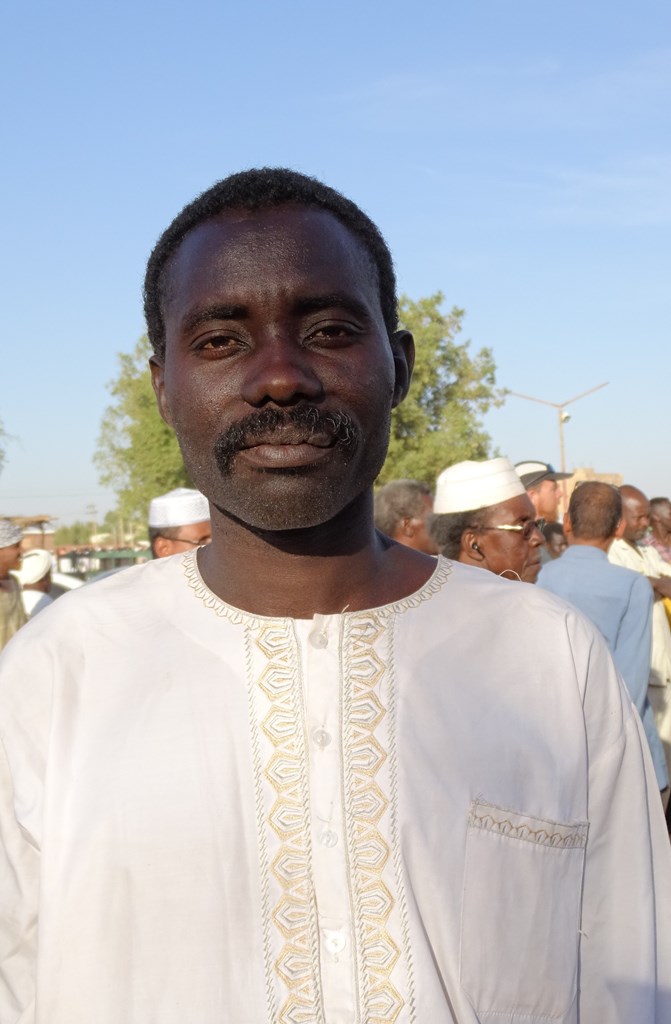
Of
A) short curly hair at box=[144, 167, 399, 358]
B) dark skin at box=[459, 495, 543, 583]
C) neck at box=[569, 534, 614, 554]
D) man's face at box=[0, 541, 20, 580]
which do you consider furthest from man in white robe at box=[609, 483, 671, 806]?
short curly hair at box=[144, 167, 399, 358]

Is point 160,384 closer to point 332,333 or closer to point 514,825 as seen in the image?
point 332,333

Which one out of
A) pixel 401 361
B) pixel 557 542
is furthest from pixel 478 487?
pixel 557 542

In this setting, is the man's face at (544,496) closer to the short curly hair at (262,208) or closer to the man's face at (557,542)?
the man's face at (557,542)

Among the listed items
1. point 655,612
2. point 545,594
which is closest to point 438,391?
point 655,612

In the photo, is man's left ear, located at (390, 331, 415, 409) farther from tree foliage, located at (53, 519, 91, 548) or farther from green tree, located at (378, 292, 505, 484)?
tree foliage, located at (53, 519, 91, 548)

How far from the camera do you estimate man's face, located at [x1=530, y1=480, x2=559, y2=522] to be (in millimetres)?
8688

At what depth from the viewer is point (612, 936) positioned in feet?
6.24

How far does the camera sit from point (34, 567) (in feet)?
30.4

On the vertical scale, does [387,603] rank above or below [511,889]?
above

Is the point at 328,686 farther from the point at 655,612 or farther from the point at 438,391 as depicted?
the point at 438,391

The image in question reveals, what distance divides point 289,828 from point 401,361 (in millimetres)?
890

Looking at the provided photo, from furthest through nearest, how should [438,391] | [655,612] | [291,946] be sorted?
[438,391], [655,612], [291,946]

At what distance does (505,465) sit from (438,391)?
35.0 meters

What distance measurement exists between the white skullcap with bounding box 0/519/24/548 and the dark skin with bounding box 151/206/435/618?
5.26m
